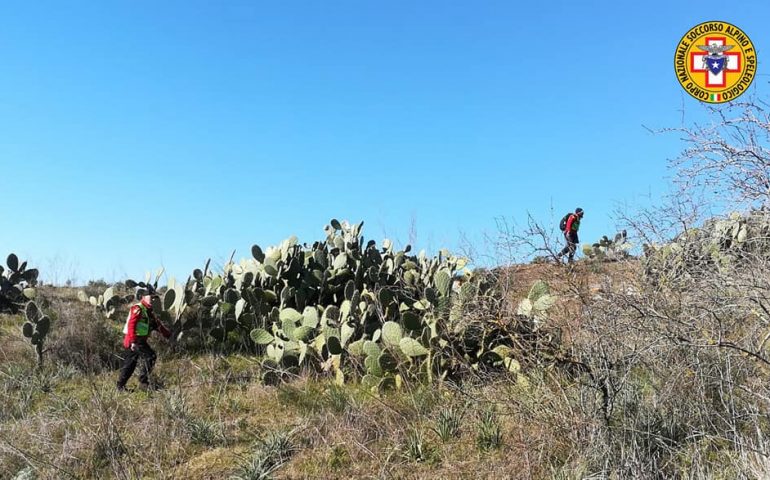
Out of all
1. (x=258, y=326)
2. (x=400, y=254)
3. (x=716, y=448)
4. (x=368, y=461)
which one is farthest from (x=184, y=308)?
(x=716, y=448)

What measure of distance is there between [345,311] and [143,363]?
87.7 inches

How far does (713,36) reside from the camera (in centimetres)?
504

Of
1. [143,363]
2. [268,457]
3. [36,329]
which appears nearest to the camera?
[268,457]

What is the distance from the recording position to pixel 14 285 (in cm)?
923

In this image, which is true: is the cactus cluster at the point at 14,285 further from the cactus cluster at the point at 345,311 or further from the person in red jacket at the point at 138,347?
the person in red jacket at the point at 138,347

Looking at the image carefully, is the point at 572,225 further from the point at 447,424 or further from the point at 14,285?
the point at 14,285

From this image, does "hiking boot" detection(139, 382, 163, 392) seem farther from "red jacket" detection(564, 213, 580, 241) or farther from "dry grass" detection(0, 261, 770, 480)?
"red jacket" detection(564, 213, 580, 241)

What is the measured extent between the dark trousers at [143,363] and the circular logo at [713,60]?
5691 millimetres

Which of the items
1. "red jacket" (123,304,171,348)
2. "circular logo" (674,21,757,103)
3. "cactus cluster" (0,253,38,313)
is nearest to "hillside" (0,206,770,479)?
"red jacket" (123,304,171,348)

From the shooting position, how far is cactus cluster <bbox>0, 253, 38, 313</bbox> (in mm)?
9031

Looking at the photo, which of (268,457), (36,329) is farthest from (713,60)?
(36,329)

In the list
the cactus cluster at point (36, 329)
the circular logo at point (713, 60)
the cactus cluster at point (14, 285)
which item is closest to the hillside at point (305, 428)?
the cactus cluster at point (36, 329)

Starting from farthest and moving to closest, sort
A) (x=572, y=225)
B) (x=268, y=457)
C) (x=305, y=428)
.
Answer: (x=572, y=225) → (x=305, y=428) → (x=268, y=457)

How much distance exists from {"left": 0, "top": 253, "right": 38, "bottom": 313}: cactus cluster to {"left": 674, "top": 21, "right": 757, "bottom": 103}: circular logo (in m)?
8.94
